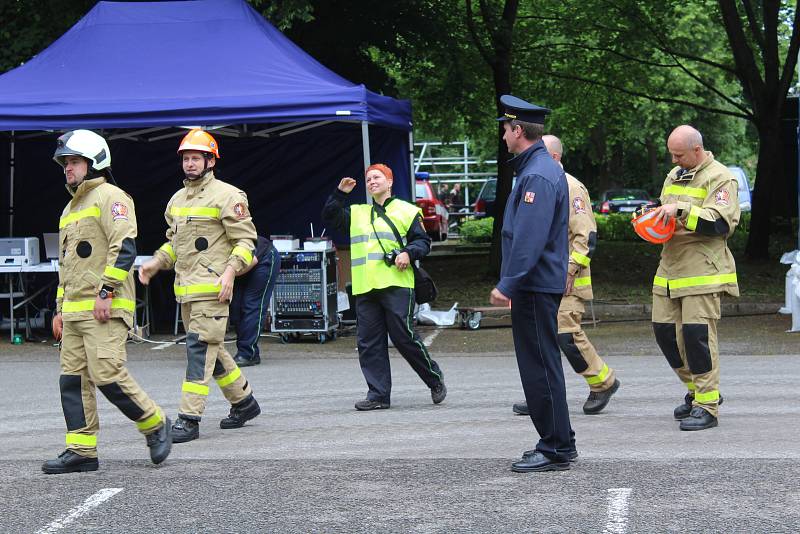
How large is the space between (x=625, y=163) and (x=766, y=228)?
38.6 m

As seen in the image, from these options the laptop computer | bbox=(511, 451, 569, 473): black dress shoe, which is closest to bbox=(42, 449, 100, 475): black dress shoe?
bbox=(511, 451, 569, 473): black dress shoe

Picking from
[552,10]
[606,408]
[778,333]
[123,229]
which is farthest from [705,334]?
[552,10]

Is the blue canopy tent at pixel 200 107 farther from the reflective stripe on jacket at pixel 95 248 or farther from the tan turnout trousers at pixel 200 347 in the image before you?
the reflective stripe on jacket at pixel 95 248

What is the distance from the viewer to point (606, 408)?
363 inches

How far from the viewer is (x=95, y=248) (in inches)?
279

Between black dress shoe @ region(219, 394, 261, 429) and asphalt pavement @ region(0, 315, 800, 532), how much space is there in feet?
0.47

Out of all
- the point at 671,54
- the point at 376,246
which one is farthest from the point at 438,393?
the point at 671,54

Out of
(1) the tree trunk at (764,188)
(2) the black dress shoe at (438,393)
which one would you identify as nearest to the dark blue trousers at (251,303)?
(2) the black dress shoe at (438,393)

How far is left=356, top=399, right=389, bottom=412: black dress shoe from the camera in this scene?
9398 mm

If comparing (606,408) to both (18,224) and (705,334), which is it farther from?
(18,224)

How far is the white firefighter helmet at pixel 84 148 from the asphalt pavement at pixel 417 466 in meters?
1.75

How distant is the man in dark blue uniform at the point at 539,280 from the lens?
6.59 m

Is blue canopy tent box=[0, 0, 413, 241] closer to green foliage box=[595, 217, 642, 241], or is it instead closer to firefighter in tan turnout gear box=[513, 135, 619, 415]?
firefighter in tan turnout gear box=[513, 135, 619, 415]

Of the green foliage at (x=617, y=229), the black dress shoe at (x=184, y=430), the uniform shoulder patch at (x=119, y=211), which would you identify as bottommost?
the green foliage at (x=617, y=229)
